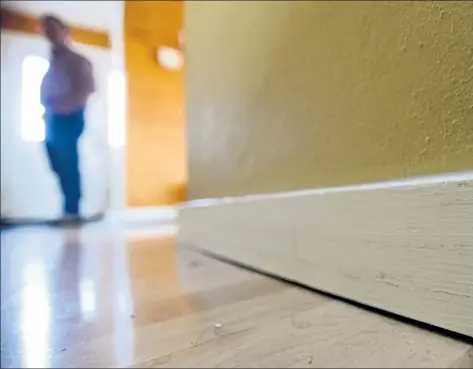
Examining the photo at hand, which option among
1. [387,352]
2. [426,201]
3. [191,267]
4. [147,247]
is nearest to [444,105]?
[426,201]

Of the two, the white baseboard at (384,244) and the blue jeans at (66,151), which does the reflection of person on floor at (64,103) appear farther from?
the white baseboard at (384,244)

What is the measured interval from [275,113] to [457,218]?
38cm

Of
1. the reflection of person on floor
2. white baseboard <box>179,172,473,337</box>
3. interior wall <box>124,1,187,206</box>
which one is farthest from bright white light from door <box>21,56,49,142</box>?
white baseboard <box>179,172,473,337</box>

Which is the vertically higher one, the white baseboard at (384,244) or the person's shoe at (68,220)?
the person's shoe at (68,220)

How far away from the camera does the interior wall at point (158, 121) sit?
0.65 metres

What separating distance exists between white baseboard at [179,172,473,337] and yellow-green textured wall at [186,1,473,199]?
4cm

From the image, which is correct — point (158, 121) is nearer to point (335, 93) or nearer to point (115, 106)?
point (335, 93)

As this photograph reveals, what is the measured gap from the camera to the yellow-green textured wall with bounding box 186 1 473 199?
37cm

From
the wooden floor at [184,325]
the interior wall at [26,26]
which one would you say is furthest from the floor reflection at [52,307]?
the interior wall at [26,26]

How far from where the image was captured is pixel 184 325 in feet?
1.22

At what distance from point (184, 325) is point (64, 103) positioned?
0.73 ft

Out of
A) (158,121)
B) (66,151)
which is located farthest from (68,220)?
(158,121)

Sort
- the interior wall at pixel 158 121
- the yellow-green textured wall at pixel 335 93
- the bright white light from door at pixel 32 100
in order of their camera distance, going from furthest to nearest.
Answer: the interior wall at pixel 158 121 → the yellow-green textured wall at pixel 335 93 → the bright white light from door at pixel 32 100

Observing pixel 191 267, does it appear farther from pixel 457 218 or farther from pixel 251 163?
pixel 457 218
